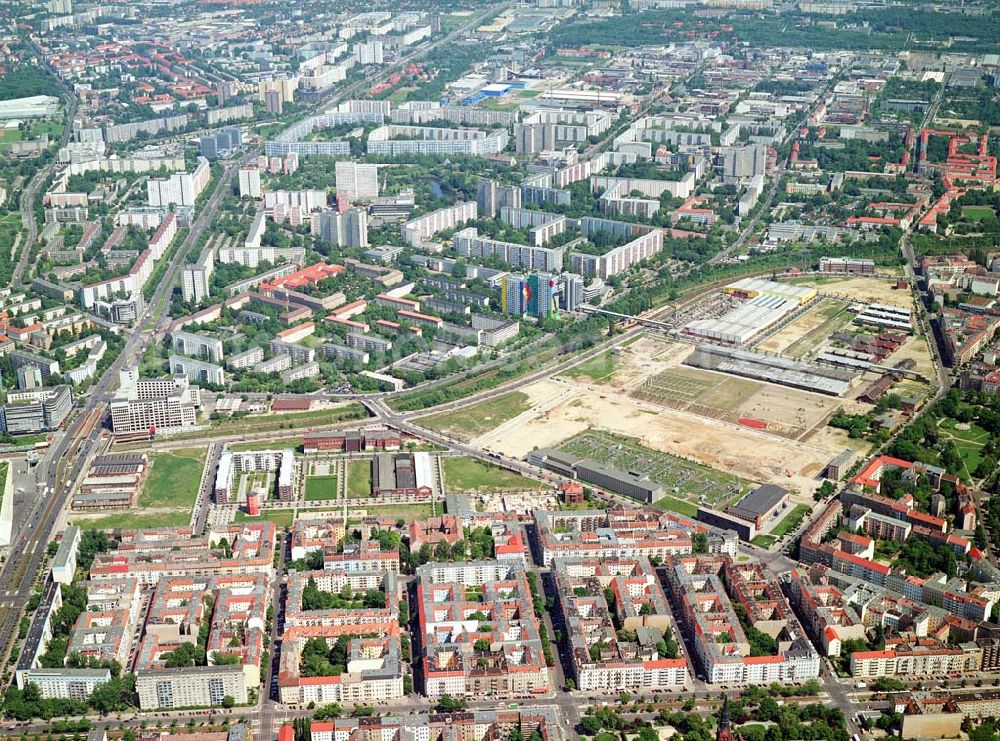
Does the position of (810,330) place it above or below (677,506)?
above

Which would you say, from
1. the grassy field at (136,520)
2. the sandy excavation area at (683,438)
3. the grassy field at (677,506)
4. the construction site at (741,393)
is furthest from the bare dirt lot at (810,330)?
the grassy field at (136,520)

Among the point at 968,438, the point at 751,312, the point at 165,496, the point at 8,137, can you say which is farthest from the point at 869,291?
the point at 8,137

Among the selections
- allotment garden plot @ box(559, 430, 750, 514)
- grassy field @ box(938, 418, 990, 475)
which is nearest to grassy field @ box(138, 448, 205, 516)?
allotment garden plot @ box(559, 430, 750, 514)

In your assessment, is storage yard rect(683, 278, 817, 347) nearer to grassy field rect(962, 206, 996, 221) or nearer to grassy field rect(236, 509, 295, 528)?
grassy field rect(962, 206, 996, 221)

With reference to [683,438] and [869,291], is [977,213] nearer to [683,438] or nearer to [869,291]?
[869,291]

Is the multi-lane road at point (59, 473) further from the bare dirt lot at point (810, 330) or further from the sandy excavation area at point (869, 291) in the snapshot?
the sandy excavation area at point (869, 291)

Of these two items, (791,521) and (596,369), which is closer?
(791,521)

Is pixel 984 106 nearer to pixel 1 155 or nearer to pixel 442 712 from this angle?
pixel 1 155
